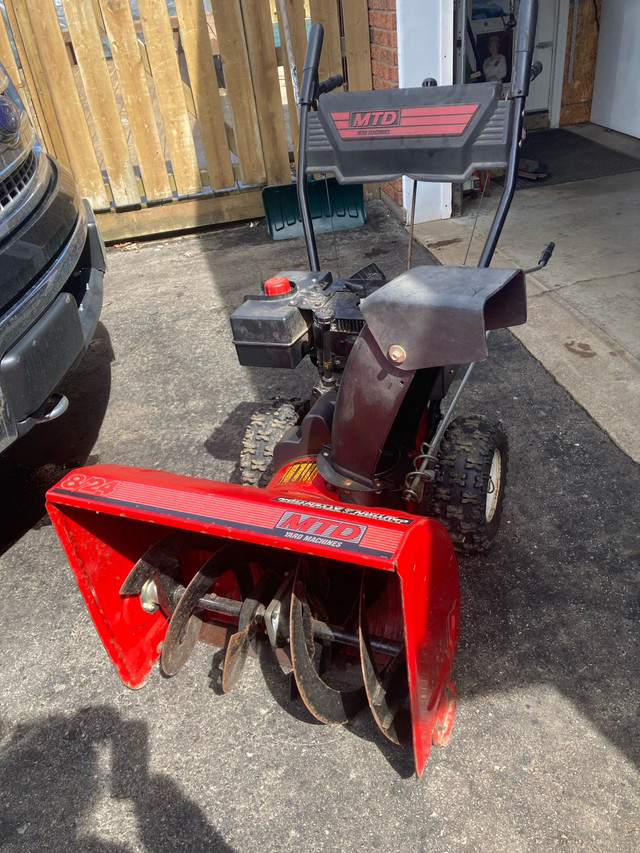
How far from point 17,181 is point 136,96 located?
3.18 m

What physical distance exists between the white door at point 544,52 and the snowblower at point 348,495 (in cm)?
552

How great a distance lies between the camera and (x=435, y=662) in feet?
5.77

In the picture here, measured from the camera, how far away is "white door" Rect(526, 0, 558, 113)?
6.87 meters

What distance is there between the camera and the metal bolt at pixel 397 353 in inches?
63.8

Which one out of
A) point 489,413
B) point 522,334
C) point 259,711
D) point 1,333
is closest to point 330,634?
point 259,711

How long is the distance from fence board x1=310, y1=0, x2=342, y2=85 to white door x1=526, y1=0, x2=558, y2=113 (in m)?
2.43

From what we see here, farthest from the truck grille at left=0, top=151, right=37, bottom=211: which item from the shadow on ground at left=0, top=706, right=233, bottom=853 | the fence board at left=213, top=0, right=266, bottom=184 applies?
the fence board at left=213, top=0, right=266, bottom=184

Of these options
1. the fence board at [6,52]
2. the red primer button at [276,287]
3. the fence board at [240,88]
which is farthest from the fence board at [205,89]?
the red primer button at [276,287]

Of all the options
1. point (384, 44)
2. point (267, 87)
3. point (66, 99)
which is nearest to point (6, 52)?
point (66, 99)

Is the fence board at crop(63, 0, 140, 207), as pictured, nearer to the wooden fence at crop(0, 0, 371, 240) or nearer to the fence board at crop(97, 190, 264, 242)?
the wooden fence at crop(0, 0, 371, 240)

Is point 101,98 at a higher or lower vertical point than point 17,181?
lower

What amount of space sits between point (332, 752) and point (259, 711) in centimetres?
26

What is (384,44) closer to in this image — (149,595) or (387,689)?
(149,595)

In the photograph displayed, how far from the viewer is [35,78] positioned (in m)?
5.34
